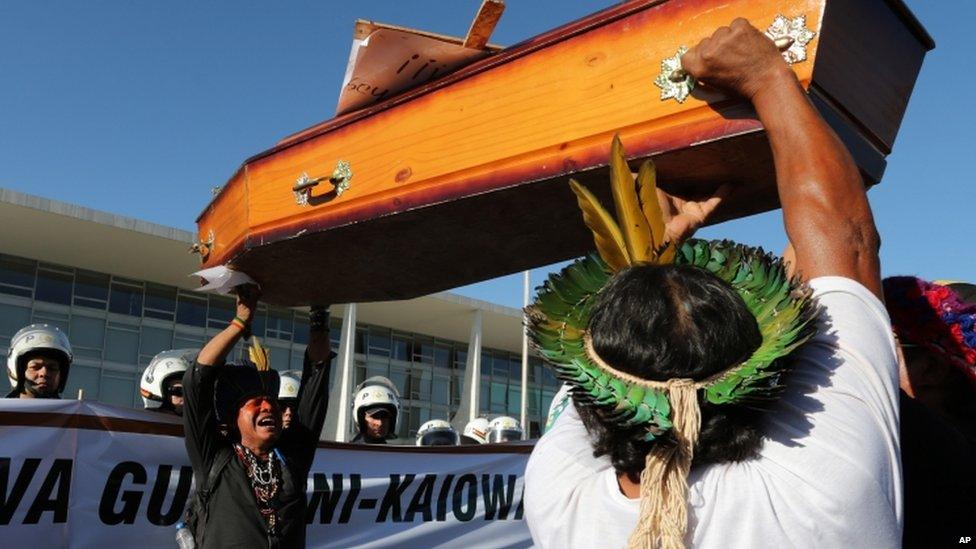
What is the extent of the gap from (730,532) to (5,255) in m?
24.3

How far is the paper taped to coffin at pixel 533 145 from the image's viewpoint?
191 centimetres

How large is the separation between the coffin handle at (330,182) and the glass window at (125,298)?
→ 22785 millimetres

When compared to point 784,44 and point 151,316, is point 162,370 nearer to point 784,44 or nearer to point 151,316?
point 784,44

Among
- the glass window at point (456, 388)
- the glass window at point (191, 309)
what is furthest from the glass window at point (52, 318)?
the glass window at point (456, 388)

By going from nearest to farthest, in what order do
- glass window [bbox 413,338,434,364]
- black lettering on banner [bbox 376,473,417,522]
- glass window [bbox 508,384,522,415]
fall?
black lettering on banner [bbox 376,473,417,522] → glass window [bbox 413,338,434,364] → glass window [bbox 508,384,522,415]

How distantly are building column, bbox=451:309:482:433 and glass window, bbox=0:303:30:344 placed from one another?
13118 millimetres

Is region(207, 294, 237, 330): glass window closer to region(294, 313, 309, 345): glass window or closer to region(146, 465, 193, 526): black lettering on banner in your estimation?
region(294, 313, 309, 345): glass window

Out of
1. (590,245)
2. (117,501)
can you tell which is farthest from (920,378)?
(117,501)

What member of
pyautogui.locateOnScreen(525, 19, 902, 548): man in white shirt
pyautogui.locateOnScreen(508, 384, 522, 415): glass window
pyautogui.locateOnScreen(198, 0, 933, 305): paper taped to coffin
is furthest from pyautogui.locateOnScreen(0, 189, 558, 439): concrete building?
pyautogui.locateOnScreen(525, 19, 902, 548): man in white shirt

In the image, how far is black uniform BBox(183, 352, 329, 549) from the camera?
11.8 ft

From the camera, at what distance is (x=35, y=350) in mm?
5023

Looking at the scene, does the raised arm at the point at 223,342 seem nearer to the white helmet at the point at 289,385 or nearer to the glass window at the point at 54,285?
the white helmet at the point at 289,385

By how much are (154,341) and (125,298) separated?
1495 millimetres

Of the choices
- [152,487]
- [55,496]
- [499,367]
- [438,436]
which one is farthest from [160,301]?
[55,496]
